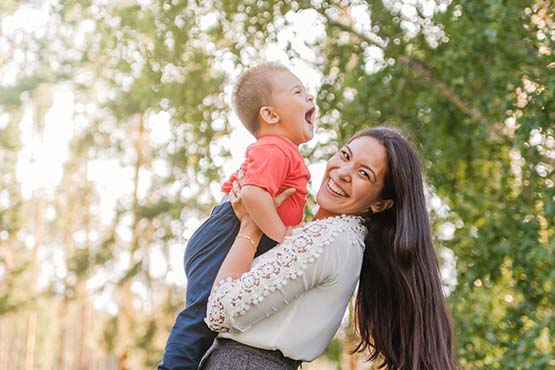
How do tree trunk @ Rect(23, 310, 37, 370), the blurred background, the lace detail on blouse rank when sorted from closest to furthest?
the lace detail on blouse < the blurred background < tree trunk @ Rect(23, 310, 37, 370)

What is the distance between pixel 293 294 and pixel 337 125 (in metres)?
4.62

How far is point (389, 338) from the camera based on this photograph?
8.79ft

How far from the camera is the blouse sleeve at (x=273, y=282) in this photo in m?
2.29

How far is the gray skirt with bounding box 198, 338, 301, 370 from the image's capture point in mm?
2357

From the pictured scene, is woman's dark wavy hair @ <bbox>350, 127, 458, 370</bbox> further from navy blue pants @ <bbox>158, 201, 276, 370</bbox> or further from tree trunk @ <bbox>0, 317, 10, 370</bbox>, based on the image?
tree trunk @ <bbox>0, 317, 10, 370</bbox>

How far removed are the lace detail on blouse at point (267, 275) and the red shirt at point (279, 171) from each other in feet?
0.62

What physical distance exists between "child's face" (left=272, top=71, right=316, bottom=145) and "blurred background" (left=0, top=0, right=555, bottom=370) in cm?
121

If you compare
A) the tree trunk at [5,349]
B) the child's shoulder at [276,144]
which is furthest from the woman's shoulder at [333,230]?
the tree trunk at [5,349]

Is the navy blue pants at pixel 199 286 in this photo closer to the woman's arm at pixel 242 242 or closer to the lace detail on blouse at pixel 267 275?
the woman's arm at pixel 242 242

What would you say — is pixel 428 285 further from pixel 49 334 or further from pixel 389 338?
pixel 49 334

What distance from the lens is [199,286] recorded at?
2537 mm

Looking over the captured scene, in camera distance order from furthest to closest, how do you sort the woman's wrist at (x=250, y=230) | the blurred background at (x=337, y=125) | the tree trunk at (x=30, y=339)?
the tree trunk at (x=30, y=339), the blurred background at (x=337, y=125), the woman's wrist at (x=250, y=230)

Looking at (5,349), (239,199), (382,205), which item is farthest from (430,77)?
(5,349)

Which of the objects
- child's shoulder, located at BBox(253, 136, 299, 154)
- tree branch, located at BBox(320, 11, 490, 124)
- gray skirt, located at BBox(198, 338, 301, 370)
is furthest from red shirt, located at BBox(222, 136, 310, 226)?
tree branch, located at BBox(320, 11, 490, 124)
